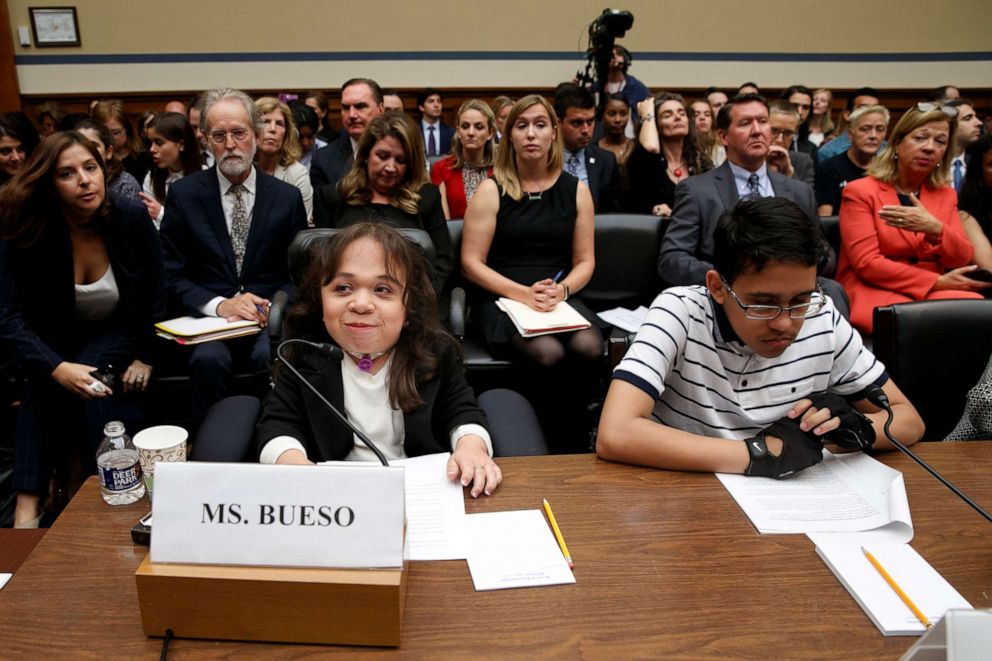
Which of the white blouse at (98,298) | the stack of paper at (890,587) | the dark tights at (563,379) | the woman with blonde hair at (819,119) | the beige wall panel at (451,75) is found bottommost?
the dark tights at (563,379)

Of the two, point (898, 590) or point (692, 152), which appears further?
point (692, 152)

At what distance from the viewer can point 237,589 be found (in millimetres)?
818

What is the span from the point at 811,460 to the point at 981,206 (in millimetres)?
2817

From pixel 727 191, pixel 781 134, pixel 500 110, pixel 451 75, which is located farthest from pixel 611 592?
pixel 451 75

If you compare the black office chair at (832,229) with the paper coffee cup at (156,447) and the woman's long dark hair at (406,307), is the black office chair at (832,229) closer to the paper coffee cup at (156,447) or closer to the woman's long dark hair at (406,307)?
the woman's long dark hair at (406,307)

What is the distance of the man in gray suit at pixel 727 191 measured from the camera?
8.95 ft

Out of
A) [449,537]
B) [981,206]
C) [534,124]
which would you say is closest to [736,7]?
[981,206]

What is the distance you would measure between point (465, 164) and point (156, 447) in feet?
9.36

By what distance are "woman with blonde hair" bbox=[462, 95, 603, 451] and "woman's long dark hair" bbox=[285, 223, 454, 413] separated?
108 centimetres

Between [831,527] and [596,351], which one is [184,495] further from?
[596,351]

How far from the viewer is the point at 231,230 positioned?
106 inches

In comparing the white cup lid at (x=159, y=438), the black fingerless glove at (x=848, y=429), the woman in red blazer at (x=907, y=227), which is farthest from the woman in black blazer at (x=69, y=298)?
the woman in red blazer at (x=907, y=227)

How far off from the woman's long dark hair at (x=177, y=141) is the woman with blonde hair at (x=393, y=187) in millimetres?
1131

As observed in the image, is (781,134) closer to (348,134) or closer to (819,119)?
(348,134)
